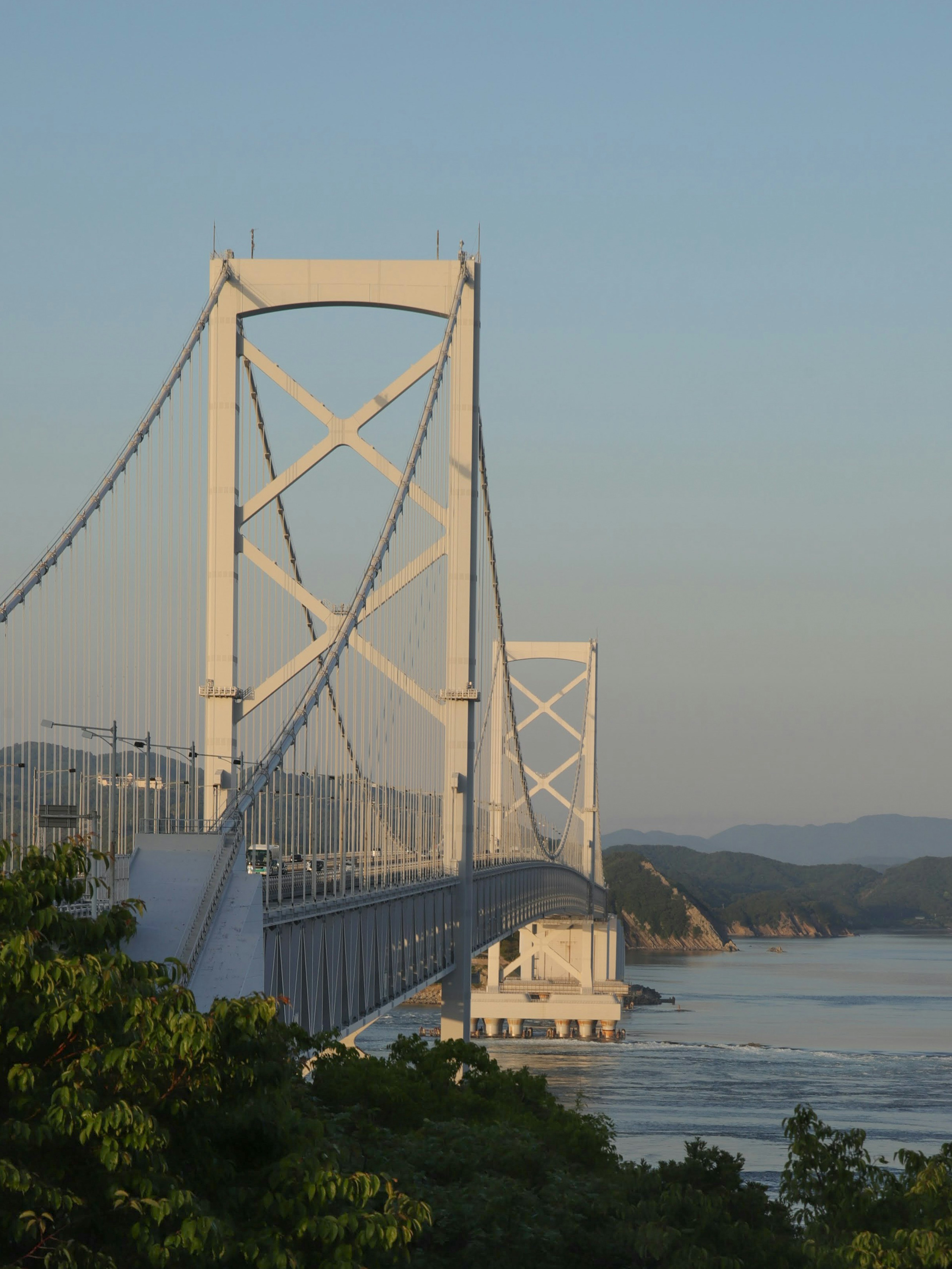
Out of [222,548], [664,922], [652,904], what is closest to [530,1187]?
[222,548]

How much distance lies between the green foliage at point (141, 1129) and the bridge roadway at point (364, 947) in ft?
2.56

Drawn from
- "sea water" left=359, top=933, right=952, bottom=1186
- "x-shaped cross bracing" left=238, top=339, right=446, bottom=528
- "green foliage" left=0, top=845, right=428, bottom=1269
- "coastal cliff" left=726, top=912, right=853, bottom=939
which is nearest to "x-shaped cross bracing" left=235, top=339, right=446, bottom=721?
"x-shaped cross bracing" left=238, top=339, right=446, bottom=528

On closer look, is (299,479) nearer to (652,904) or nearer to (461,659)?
(461,659)

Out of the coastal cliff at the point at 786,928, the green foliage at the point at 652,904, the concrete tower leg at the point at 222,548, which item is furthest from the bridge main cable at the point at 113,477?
the coastal cliff at the point at 786,928

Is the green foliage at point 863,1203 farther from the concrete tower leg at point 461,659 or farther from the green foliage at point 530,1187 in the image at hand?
the concrete tower leg at point 461,659

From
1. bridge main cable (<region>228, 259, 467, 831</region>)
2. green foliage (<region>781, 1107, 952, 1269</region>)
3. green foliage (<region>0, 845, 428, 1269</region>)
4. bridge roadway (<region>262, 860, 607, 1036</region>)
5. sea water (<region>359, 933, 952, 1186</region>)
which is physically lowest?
sea water (<region>359, 933, 952, 1186</region>)

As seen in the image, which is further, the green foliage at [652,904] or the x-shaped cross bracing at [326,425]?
the green foliage at [652,904]

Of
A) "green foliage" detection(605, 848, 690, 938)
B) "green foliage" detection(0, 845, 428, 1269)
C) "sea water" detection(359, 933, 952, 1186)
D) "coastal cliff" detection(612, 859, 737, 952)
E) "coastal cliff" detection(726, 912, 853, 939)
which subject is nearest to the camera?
"green foliage" detection(0, 845, 428, 1269)

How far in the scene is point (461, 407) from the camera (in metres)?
29.5

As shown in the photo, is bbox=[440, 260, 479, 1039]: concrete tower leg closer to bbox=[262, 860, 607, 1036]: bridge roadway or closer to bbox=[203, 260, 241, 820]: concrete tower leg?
bbox=[262, 860, 607, 1036]: bridge roadway

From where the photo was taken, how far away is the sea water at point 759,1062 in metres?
42.0

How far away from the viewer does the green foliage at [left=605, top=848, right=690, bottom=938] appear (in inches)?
6043

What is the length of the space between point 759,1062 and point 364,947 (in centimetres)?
3876

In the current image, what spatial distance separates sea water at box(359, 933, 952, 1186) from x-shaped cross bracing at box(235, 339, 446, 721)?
7398mm
